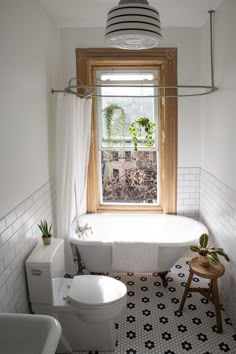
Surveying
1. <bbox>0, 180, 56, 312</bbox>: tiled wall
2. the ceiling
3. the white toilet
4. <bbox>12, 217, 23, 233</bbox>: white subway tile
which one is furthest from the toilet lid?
the ceiling

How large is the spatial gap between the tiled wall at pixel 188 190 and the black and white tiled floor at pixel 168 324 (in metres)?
0.84

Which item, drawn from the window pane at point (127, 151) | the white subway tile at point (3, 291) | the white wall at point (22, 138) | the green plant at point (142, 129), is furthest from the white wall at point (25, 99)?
the green plant at point (142, 129)

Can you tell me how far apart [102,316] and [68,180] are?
52.6 inches

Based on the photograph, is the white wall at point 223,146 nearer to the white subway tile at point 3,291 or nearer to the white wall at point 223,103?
the white wall at point 223,103

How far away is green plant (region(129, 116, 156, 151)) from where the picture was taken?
133 inches

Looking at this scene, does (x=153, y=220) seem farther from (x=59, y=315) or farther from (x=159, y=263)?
(x=59, y=315)

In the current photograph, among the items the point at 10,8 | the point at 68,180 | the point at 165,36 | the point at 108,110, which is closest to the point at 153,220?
the point at 68,180

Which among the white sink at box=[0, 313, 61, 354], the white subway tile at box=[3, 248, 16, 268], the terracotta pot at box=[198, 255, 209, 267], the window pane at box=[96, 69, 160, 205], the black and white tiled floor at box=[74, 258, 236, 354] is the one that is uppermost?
the window pane at box=[96, 69, 160, 205]

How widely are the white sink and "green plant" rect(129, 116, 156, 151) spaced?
8.08ft

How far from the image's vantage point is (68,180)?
2.85 metres

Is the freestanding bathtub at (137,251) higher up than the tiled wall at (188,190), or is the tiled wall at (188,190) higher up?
the tiled wall at (188,190)

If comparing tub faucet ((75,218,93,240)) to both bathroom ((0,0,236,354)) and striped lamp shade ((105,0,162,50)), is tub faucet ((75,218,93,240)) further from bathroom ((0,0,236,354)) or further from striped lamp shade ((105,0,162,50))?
striped lamp shade ((105,0,162,50))

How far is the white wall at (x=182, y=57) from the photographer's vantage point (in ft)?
10.3

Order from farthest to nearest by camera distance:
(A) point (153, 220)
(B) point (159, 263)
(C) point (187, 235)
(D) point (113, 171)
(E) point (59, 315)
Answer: (D) point (113, 171), (A) point (153, 220), (C) point (187, 235), (B) point (159, 263), (E) point (59, 315)
